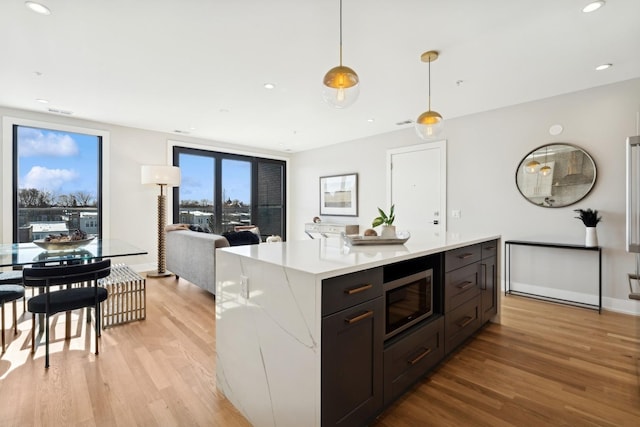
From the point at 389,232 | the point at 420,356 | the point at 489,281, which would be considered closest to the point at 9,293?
the point at 389,232

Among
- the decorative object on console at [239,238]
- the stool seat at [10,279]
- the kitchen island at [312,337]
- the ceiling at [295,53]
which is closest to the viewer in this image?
the kitchen island at [312,337]

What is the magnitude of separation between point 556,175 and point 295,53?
135 inches

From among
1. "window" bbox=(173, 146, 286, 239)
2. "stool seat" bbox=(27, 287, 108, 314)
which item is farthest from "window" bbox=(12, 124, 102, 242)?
"stool seat" bbox=(27, 287, 108, 314)

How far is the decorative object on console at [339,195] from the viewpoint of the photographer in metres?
6.18

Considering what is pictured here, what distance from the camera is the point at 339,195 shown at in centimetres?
649

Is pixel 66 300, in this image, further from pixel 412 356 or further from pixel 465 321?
pixel 465 321

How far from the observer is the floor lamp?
477 cm

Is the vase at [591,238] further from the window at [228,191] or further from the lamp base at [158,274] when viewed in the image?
the lamp base at [158,274]

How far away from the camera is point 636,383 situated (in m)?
1.97

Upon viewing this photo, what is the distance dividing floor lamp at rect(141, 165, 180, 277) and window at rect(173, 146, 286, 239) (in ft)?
2.32

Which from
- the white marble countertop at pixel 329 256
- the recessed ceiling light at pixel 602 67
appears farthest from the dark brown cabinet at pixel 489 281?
the recessed ceiling light at pixel 602 67

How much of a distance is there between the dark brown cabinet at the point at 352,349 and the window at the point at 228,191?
4.50 meters

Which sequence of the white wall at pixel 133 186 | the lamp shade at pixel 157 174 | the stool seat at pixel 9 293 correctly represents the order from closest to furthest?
the stool seat at pixel 9 293, the lamp shade at pixel 157 174, the white wall at pixel 133 186

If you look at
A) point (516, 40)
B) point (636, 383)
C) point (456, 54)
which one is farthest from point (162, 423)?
point (516, 40)
